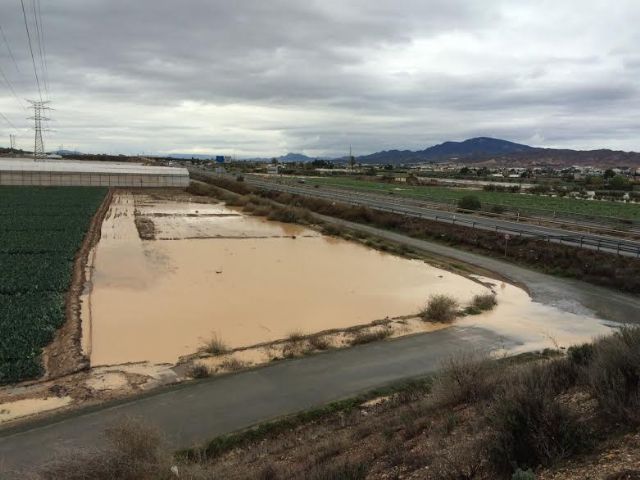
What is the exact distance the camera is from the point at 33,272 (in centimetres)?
2244

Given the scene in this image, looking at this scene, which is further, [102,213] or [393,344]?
[102,213]

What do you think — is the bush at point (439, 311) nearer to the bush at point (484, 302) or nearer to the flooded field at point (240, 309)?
the flooded field at point (240, 309)

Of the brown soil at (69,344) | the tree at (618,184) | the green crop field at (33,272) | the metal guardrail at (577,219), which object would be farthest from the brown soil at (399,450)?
the tree at (618,184)

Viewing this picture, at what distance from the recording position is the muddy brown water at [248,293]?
55.0 ft

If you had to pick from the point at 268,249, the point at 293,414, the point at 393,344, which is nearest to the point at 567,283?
the point at 393,344

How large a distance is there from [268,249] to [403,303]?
15.0 m

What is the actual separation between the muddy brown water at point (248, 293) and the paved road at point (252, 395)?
301 cm

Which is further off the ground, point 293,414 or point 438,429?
point 438,429

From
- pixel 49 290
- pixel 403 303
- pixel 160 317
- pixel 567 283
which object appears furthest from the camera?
pixel 567 283

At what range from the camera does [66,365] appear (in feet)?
43.0

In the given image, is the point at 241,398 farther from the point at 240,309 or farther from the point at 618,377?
the point at 240,309

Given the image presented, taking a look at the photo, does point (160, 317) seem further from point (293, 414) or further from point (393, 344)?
point (293, 414)

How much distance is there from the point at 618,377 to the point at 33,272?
22.3m

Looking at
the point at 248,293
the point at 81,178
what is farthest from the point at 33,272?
the point at 81,178
